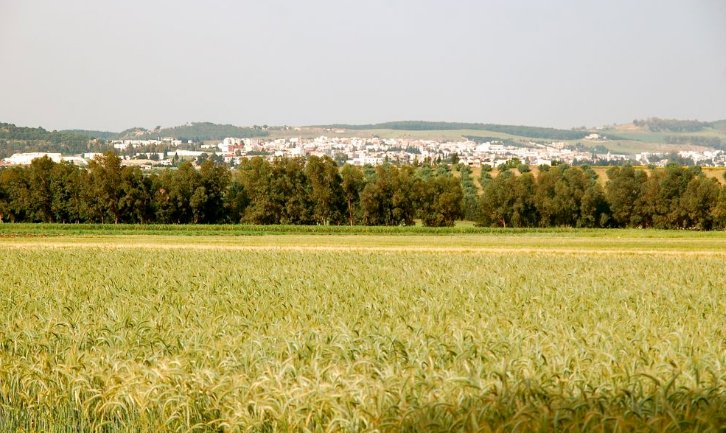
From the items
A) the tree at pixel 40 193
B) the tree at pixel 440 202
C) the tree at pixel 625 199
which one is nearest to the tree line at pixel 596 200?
the tree at pixel 625 199

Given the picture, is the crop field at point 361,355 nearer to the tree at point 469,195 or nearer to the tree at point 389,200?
the tree at point 389,200

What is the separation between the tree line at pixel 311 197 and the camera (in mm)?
95812

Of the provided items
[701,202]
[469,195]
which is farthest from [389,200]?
[701,202]

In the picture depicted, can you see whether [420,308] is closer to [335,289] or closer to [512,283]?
[335,289]

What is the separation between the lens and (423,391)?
7785 mm

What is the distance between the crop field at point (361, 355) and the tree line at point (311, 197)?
3069 inches

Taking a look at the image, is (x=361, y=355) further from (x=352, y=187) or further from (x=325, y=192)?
(x=352, y=187)

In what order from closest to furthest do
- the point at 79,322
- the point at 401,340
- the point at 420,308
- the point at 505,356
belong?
1. the point at 505,356
2. the point at 401,340
3. the point at 79,322
4. the point at 420,308

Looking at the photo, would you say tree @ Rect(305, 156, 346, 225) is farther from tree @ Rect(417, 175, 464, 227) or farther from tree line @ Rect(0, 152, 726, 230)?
tree @ Rect(417, 175, 464, 227)

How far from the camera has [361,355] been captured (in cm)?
989

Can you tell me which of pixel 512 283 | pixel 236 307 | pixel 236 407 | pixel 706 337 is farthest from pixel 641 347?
pixel 512 283

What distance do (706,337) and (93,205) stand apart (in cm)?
9164

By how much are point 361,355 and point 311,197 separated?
89668 millimetres

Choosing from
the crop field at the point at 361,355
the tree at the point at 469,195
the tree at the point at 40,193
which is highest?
the crop field at the point at 361,355
